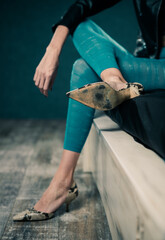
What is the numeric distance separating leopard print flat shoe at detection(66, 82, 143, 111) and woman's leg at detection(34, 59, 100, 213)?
8.5 inches

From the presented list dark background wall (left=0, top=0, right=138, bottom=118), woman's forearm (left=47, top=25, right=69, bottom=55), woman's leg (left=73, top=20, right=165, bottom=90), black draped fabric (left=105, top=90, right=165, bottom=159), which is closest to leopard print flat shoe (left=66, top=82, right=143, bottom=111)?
black draped fabric (left=105, top=90, right=165, bottom=159)

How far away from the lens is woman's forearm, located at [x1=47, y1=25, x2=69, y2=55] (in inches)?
35.2

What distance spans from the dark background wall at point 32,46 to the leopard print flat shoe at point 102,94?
252 centimetres

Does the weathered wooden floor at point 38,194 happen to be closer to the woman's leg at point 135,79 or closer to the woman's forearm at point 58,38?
the woman's leg at point 135,79

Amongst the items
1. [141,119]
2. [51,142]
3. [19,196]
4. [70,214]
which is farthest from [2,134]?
[141,119]

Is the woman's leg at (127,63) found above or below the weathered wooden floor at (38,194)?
above

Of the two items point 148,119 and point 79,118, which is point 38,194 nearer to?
point 79,118

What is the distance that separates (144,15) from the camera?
3.20ft

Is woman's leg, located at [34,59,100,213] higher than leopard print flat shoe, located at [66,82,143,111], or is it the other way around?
leopard print flat shoe, located at [66,82,143,111]

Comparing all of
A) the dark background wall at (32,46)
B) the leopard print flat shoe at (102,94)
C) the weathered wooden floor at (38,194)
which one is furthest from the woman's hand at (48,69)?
the dark background wall at (32,46)

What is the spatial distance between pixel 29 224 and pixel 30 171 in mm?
512

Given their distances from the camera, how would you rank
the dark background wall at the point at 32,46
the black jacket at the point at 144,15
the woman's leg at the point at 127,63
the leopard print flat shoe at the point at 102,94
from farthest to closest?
the dark background wall at the point at 32,46
the black jacket at the point at 144,15
the woman's leg at the point at 127,63
the leopard print flat shoe at the point at 102,94

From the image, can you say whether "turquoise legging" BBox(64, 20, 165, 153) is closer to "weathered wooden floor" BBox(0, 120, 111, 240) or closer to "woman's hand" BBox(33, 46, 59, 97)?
"woman's hand" BBox(33, 46, 59, 97)

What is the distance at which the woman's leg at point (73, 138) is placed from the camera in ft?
2.80
